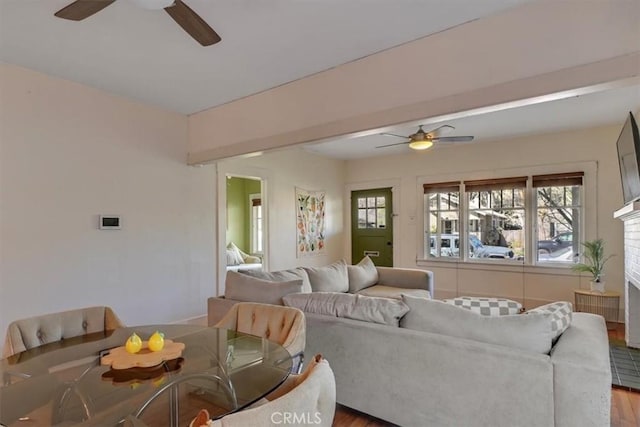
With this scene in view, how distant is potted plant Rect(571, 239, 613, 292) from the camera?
4.50 m

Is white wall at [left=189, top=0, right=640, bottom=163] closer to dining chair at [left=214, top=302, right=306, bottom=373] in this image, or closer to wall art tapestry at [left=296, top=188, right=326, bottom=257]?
dining chair at [left=214, top=302, right=306, bottom=373]

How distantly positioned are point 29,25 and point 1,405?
2.70 m

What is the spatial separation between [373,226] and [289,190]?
79.1 inches

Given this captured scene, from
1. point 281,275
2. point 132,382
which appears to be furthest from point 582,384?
point 281,275

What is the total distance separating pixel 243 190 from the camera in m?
8.27

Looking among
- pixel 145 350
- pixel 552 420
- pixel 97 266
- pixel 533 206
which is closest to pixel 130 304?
pixel 97 266

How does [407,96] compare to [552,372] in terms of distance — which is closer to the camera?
[552,372]

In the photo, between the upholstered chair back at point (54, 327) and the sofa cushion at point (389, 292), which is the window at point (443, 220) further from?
the upholstered chair back at point (54, 327)

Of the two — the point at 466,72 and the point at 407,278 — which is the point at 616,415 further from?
the point at 466,72

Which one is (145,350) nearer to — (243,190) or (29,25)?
(29,25)

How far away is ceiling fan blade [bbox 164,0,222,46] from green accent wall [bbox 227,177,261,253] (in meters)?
5.81

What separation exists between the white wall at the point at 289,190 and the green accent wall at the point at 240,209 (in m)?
1.89

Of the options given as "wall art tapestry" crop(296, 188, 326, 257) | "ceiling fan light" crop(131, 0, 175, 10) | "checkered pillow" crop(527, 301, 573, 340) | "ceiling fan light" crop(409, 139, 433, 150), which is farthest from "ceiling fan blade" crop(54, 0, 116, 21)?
"wall art tapestry" crop(296, 188, 326, 257)

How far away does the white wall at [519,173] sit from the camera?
15.8ft
